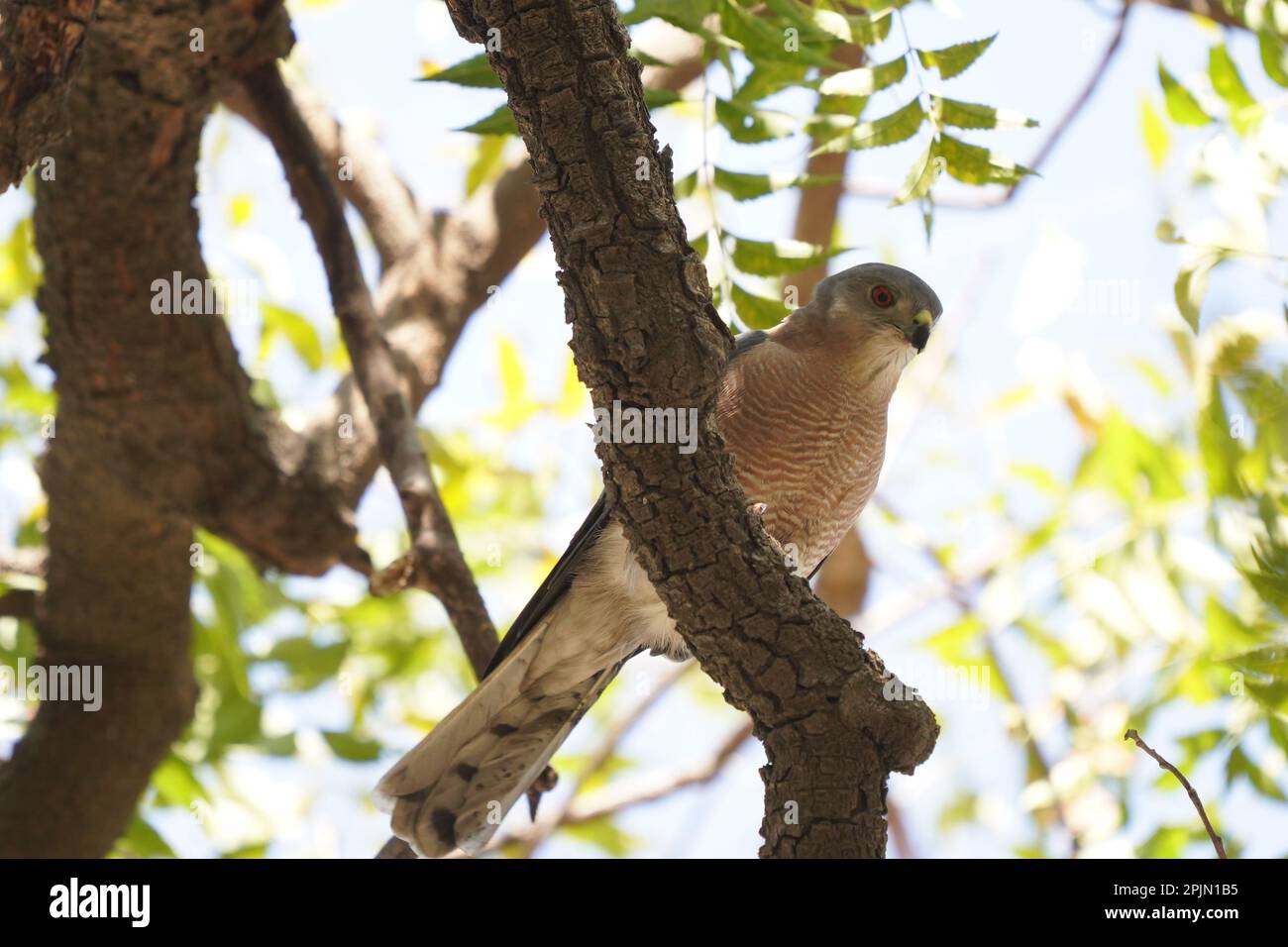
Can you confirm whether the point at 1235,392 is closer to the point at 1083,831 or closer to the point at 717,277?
the point at 717,277

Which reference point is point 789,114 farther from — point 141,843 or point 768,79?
point 141,843

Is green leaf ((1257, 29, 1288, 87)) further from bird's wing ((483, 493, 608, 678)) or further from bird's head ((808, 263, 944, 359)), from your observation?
bird's wing ((483, 493, 608, 678))

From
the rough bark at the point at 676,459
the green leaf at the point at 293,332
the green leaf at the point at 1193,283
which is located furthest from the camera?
the green leaf at the point at 293,332

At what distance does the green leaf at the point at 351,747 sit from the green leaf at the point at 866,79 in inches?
117

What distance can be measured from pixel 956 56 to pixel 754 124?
1.94 ft

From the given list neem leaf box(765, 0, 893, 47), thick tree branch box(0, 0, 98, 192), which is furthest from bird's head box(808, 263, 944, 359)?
thick tree branch box(0, 0, 98, 192)

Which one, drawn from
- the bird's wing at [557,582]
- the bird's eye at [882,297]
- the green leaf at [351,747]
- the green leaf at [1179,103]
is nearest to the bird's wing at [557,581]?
the bird's wing at [557,582]

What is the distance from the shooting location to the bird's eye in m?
4.62

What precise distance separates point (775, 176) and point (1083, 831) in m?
3.37

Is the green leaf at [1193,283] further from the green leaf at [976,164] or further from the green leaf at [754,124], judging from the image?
the green leaf at [754,124]

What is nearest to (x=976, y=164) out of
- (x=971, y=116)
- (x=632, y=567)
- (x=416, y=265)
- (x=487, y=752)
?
(x=971, y=116)

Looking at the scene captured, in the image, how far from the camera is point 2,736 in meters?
Answer: 5.12

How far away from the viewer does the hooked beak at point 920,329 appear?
4.58 m
